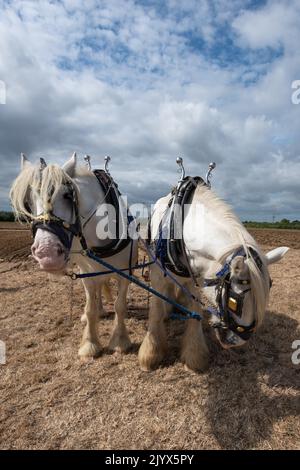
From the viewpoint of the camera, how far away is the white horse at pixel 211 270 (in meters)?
1.96

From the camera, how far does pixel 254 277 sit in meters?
1.94

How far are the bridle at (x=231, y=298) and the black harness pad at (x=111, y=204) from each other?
53.9 inches

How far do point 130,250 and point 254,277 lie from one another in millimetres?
1862

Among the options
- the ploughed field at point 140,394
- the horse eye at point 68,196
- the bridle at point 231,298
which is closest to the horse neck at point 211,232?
the bridle at point 231,298

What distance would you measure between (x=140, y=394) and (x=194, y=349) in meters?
0.78

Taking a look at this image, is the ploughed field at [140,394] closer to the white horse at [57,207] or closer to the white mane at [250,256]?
the white mane at [250,256]

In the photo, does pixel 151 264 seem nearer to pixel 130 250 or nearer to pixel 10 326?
pixel 130 250

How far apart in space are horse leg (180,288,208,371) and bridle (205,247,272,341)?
1281 mm

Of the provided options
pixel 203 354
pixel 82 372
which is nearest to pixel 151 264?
Result: pixel 203 354

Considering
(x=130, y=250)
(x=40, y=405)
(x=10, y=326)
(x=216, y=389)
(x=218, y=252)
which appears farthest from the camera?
(x=10, y=326)

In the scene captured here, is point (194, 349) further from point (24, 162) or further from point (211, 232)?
point (24, 162)

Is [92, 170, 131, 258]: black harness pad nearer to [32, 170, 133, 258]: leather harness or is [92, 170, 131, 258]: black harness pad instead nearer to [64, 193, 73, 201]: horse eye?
[32, 170, 133, 258]: leather harness

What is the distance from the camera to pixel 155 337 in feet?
11.1

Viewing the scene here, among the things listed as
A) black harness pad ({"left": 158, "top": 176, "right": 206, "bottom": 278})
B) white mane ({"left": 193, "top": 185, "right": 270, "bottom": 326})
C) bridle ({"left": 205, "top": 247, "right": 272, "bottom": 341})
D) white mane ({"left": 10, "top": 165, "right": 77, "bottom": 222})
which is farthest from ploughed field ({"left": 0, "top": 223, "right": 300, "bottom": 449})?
white mane ({"left": 10, "top": 165, "right": 77, "bottom": 222})
